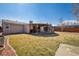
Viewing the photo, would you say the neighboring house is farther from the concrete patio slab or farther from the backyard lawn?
the concrete patio slab

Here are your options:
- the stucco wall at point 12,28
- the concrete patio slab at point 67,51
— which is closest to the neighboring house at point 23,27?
the stucco wall at point 12,28

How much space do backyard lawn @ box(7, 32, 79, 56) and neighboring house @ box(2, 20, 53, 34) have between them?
0.27ft

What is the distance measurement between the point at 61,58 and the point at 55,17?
26.1 inches

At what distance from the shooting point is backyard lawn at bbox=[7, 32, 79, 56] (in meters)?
3.08

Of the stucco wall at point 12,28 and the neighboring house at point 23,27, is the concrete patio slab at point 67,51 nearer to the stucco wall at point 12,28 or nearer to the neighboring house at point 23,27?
the neighboring house at point 23,27

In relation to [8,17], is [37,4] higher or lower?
higher

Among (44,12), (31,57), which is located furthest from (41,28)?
(31,57)

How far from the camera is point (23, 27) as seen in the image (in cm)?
315

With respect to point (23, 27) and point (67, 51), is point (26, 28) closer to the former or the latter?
point (23, 27)

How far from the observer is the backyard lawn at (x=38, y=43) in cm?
308

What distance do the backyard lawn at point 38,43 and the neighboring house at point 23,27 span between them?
0.08 metres

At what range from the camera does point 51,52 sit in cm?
307

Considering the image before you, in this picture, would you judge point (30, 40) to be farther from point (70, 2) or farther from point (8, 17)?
point (70, 2)


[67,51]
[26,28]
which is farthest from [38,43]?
[67,51]
